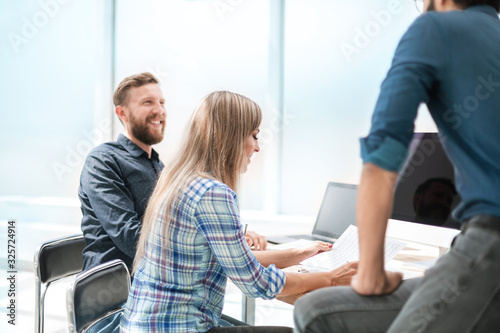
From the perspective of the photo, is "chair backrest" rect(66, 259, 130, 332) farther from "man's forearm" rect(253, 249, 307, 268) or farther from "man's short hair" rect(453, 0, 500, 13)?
"man's short hair" rect(453, 0, 500, 13)

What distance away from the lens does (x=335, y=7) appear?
3301 millimetres

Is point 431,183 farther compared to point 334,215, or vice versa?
point 334,215

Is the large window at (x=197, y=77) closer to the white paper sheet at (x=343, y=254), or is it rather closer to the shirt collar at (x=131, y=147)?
the shirt collar at (x=131, y=147)

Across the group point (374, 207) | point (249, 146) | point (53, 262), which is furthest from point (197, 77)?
point (374, 207)

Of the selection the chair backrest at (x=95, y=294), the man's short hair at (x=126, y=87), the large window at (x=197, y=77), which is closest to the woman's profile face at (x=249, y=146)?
the chair backrest at (x=95, y=294)

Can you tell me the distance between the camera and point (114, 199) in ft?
6.50

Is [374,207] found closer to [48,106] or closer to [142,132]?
[142,132]

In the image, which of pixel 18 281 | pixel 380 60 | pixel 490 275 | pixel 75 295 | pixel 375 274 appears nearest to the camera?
pixel 490 275

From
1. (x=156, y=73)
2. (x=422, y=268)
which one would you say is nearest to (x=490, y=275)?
(x=422, y=268)

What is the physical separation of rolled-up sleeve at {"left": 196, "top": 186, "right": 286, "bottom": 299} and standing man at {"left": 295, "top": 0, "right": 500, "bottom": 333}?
0.39 meters

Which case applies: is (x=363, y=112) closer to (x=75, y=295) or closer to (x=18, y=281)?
(x=75, y=295)

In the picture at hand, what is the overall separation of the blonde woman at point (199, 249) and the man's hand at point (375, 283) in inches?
16.8

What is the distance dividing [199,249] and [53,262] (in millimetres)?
1006

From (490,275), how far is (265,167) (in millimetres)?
2964
